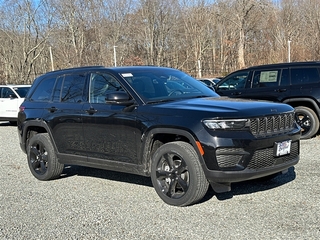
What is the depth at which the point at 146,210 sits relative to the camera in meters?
5.18

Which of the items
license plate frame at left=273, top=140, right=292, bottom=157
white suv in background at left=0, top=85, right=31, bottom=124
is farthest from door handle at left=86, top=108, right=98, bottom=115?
white suv in background at left=0, top=85, right=31, bottom=124

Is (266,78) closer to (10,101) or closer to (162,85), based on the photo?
(162,85)

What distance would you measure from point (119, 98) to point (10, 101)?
1175 centimetres

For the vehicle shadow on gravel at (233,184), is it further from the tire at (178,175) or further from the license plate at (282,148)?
the license plate at (282,148)

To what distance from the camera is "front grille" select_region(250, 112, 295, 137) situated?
16.1 ft

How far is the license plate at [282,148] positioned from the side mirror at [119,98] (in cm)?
197

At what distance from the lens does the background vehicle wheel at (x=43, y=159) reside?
6.91 m

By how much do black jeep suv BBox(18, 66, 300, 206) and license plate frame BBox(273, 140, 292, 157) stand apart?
12mm

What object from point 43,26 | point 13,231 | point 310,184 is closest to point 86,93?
point 13,231

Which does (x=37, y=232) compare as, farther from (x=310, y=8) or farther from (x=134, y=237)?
(x=310, y=8)

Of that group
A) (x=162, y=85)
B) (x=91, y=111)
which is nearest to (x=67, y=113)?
(x=91, y=111)

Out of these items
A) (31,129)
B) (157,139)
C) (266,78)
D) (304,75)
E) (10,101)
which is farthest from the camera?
(10,101)

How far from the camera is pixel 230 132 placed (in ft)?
15.8

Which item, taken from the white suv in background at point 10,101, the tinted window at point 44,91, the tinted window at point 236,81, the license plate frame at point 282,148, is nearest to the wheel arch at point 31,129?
the tinted window at point 44,91
